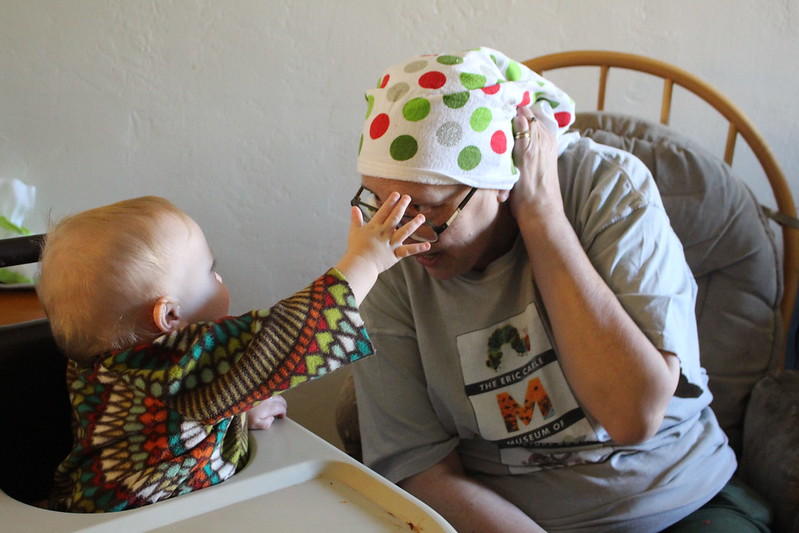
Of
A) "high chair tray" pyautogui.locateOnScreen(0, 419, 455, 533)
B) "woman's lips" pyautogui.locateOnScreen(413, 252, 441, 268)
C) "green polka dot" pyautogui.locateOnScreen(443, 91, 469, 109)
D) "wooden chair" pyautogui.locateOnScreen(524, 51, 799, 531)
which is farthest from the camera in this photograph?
"wooden chair" pyautogui.locateOnScreen(524, 51, 799, 531)

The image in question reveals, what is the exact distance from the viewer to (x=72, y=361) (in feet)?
2.96

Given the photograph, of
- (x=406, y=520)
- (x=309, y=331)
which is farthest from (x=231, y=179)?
(x=406, y=520)

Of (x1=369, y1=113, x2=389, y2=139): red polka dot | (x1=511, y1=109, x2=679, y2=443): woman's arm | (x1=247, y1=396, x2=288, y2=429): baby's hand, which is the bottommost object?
(x1=247, y1=396, x2=288, y2=429): baby's hand

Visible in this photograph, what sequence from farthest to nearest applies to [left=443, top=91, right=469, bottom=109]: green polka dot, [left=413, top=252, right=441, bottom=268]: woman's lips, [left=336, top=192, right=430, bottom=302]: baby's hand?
[left=413, top=252, right=441, bottom=268]: woman's lips → [left=443, top=91, right=469, bottom=109]: green polka dot → [left=336, top=192, right=430, bottom=302]: baby's hand

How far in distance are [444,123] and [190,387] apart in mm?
441

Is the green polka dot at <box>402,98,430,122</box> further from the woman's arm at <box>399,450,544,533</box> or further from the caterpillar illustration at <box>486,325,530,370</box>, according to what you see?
the woman's arm at <box>399,450,544,533</box>

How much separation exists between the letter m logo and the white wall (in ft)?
2.45

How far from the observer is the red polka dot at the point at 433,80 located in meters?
0.97

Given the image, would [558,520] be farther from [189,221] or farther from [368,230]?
[189,221]

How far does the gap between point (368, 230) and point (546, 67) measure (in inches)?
34.7

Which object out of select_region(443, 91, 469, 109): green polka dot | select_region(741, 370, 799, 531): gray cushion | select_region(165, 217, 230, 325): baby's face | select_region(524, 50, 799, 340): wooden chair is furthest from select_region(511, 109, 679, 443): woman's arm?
select_region(524, 50, 799, 340): wooden chair

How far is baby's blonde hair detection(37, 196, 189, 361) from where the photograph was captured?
0.84m

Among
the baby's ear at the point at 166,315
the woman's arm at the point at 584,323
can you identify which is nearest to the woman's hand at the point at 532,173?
the woman's arm at the point at 584,323

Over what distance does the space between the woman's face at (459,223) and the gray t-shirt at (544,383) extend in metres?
0.03
